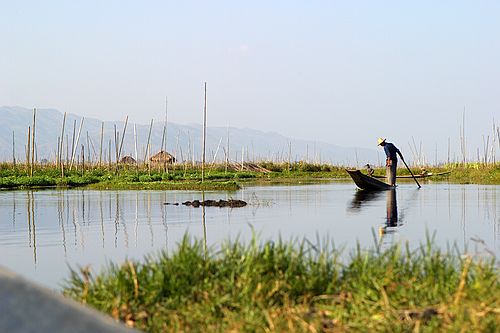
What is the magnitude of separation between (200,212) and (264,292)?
12.6 meters

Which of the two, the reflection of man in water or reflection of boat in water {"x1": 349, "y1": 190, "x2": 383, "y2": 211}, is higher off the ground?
reflection of boat in water {"x1": 349, "y1": 190, "x2": 383, "y2": 211}

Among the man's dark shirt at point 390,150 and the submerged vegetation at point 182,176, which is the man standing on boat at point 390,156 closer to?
the man's dark shirt at point 390,150

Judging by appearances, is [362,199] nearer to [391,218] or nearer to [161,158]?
[391,218]

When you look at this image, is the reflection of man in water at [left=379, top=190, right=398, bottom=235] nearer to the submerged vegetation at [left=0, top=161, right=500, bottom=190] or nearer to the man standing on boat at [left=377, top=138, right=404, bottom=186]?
the man standing on boat at [left=377, top=138, right=404, bottom=186]

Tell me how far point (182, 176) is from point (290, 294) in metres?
36.6

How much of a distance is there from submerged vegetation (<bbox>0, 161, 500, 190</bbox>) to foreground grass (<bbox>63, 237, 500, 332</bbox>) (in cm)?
2383

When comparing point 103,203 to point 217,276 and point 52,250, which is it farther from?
point 217,276

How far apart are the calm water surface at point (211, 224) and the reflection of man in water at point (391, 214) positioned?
0.02 meters

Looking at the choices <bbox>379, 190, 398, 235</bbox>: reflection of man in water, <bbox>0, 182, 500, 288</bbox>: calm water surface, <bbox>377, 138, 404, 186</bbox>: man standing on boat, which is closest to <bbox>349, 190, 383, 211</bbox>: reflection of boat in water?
<bbox>0, 182, 500, 288</bbox>: calm water surface

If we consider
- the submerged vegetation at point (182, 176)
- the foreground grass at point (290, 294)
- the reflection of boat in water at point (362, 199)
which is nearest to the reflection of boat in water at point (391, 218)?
the reflection of boat in water at point (362, 199)

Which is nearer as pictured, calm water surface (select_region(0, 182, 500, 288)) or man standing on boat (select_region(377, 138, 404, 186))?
calm water surface (select_region(0, 182, 500, 288))

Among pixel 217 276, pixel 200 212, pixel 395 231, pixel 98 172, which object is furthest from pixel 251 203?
pixel 98 172

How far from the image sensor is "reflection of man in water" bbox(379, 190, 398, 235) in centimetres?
1451

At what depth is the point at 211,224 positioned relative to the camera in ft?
50.8
